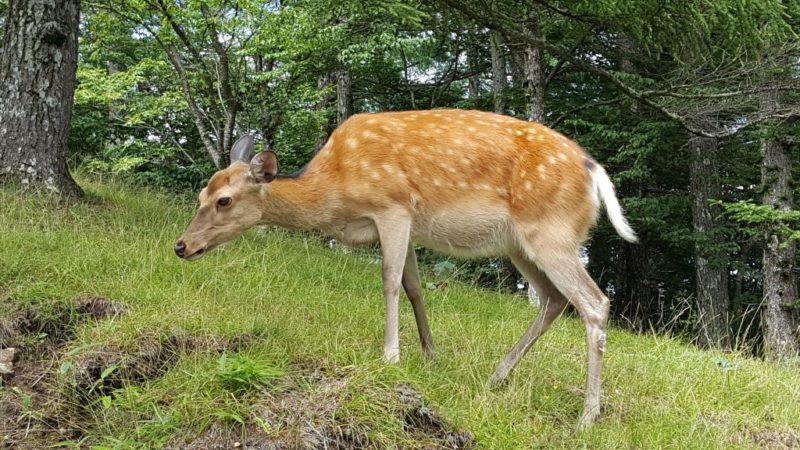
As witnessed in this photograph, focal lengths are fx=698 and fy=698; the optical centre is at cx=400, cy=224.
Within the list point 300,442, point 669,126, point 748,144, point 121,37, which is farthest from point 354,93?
point 300,442

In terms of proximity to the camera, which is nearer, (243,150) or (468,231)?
(468,231)

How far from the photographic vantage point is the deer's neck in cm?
402

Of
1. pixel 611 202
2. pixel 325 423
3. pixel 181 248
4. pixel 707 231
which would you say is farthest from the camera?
pixel 707 231

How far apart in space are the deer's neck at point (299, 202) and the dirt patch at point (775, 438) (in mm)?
2672

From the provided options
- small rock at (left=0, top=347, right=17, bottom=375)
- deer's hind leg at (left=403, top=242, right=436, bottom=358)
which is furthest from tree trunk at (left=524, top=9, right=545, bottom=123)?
small rock at (left=0, top=347, right=17, bottom=375)

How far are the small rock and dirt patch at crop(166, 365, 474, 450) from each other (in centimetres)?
120

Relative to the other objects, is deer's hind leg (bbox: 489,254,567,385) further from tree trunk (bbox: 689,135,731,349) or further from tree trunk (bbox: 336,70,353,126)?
tree trunk (bbox: 689,135,731,349)

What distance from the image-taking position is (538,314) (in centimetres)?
416

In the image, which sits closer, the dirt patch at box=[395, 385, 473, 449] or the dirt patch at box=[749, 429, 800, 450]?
the dirt patch at box=[395, 385, 473, 449]

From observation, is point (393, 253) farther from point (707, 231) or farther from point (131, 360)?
point (707, 231)

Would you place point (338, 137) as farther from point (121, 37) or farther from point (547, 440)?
point (121, 37)

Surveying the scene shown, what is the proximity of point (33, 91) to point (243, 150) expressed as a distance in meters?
3.39

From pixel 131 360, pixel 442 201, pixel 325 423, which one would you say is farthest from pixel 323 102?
pixel 325 423

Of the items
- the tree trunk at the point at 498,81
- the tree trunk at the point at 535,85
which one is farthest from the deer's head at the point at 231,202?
the tree trunk at the point at 498,81
